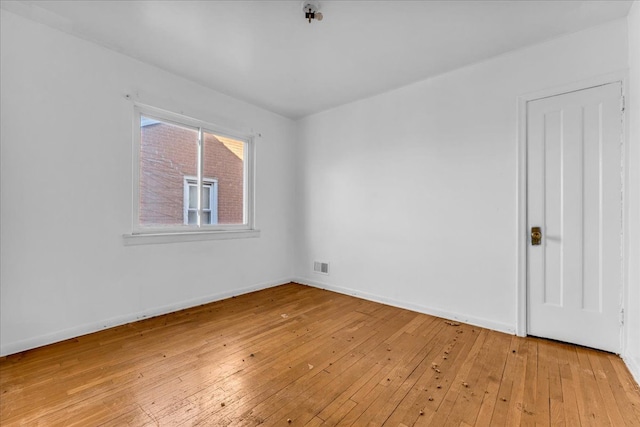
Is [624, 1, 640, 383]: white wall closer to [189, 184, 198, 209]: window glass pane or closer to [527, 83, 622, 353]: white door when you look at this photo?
[527, 83, 622, 353]: white door

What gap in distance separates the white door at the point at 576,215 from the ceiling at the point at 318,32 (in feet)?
2.35

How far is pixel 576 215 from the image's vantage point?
2.39m

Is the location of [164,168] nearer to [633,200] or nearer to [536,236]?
[536,236]

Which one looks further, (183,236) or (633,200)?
(183,236)

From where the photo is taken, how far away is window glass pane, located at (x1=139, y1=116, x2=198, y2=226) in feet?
9.97

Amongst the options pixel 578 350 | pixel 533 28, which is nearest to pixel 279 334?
pixel 578 350

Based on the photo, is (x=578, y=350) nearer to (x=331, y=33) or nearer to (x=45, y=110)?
(x=331, y=33)

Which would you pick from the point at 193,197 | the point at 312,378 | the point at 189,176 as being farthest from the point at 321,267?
the point at 312,378

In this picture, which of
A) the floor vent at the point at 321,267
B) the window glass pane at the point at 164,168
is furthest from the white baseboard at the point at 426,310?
the window glass pane at the point at 164,168

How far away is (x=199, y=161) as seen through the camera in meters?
3.51

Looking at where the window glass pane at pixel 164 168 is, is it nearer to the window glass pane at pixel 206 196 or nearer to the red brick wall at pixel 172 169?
the red brick wall at pixel 172 169

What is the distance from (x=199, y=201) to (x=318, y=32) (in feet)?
7.64

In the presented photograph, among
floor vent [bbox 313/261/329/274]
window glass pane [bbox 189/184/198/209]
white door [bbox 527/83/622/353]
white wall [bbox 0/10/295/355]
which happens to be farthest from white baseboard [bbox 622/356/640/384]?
window glass pane [bbox 189/184/198/209]

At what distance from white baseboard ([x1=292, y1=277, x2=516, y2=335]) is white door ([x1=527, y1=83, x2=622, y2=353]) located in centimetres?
25
